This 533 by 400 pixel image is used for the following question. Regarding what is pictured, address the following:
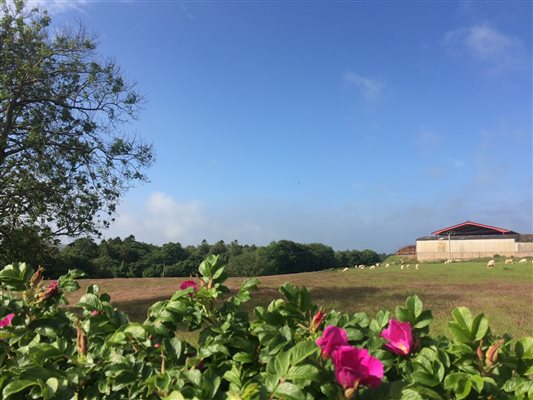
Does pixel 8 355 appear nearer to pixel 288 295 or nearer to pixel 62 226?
pixel 288 295

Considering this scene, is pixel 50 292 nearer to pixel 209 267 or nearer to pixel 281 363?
pixel 209 267

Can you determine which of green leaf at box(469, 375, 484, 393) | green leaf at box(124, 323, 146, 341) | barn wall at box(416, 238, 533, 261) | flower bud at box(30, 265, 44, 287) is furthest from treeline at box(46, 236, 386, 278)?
green leaf at box(469, 375, 484, 393)

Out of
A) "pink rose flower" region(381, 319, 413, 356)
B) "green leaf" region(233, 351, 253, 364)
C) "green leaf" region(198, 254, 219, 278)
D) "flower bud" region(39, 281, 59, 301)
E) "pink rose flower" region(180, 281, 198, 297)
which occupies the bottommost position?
"green leaf" region(233, 351, 253, 364)

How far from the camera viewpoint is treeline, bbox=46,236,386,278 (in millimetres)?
31119

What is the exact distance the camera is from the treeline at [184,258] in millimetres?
31119

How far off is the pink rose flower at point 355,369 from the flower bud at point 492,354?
0.36 meters

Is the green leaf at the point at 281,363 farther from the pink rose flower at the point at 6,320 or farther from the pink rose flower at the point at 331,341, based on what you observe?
the pink rose flower at the point at 6,320

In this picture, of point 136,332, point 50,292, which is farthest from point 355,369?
point 50,292

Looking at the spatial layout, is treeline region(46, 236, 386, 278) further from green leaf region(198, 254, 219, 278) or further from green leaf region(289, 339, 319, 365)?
green leaf region(289, 339, 319, 365)

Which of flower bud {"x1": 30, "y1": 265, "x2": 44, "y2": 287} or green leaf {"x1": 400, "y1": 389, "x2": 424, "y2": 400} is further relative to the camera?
flower bud {"x1": 30, "y1": 265, "x2": 44, "y2": 287}

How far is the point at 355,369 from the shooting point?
1.02 meters

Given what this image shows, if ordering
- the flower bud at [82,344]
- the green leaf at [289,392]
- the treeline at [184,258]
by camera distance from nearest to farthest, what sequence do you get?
the green leaf at [289,392] < the flower bud at [82,344] < the treeline at [184,258]

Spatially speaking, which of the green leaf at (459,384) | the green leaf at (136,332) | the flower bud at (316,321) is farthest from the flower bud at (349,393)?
the green leaf at (136,332)

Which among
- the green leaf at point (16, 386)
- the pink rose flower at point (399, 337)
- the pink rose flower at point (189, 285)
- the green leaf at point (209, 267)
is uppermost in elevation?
the green leaf at point (209, 267)
